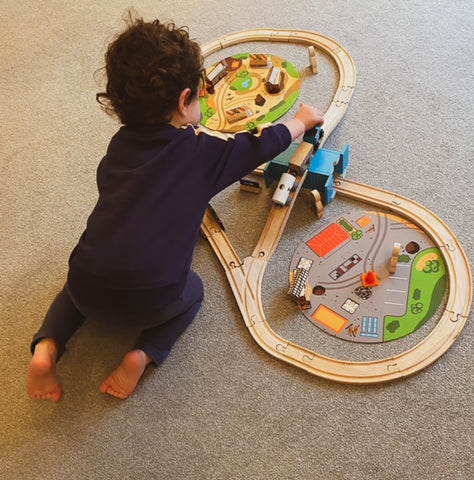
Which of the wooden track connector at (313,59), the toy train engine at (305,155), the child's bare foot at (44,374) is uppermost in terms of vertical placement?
the wooden track connector at (313,59)

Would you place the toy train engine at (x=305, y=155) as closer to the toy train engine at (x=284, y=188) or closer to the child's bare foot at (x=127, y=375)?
the toy train engine at (x=284, y=188)

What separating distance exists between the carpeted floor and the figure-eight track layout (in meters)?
0.02

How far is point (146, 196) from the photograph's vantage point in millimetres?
939

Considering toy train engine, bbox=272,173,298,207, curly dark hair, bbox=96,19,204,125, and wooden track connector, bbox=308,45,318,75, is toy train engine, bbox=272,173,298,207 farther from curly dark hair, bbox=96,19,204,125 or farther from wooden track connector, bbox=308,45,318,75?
wooden track connector, bbox=308,45,318,75

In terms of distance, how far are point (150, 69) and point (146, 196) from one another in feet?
0.69

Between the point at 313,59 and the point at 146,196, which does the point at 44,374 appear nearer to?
the point at 146,196

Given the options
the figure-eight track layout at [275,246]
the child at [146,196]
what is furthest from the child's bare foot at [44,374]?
the figure-eight track layout at [275,246]

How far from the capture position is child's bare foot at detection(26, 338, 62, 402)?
104 cm

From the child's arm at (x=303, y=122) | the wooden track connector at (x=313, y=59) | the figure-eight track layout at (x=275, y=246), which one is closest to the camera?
the figure-eight track layout at (x=275, y=246)

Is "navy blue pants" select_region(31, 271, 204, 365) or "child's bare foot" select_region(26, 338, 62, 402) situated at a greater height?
"navy blue pants" select_region(31, 271, 204, 365)

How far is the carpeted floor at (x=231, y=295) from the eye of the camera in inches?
38.8

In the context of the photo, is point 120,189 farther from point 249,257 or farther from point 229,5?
point 229,5

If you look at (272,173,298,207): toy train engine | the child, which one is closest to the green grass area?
(272,173,298,207): toy train engine

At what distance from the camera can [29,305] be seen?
1229 mm
